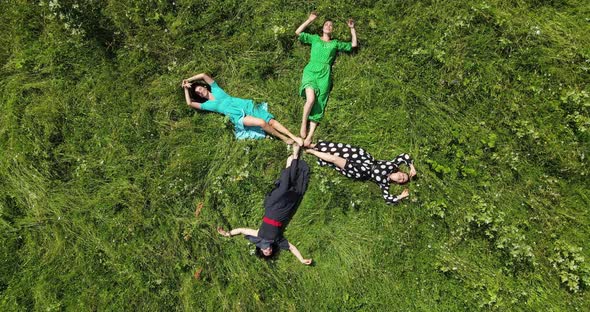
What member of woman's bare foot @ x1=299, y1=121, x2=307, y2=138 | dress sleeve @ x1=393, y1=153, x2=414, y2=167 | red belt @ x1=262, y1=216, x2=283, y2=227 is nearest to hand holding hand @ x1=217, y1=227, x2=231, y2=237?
red belt @ x1=262, y1=216, x2=283, y2=227

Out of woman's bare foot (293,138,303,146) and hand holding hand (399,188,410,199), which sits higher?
woman's bare foot (293,138,303,146)

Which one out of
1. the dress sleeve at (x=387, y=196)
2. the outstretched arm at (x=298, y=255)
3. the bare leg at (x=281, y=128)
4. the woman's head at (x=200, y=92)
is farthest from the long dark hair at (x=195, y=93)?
the dress sleeve at (x=387, y=196)

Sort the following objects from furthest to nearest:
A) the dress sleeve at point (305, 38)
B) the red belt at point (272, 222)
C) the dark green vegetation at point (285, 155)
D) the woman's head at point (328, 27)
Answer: the dress sleeve at point (305, 38), the woman's head at point (328, 27), the red belt at point (272, 222), the dark green vegetation at point (285, 155)

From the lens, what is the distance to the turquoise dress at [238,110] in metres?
6.43

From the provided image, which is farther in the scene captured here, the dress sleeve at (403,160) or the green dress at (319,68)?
the green dress at (319,68)

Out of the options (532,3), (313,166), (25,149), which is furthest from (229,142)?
(532,3)

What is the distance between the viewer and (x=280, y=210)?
622 cm

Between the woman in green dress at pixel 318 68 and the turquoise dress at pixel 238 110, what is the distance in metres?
0.77

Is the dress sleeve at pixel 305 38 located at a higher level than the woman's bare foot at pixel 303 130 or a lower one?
higher

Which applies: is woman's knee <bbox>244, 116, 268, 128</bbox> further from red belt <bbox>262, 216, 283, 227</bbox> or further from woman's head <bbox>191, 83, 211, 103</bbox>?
red belt <bbox>262, 216, 283, 227</bbox>

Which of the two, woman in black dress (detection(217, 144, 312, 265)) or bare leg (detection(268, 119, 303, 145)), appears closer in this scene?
woman in black dress (detection(217, 144, 312, 265))

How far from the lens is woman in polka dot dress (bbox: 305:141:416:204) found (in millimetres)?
6238

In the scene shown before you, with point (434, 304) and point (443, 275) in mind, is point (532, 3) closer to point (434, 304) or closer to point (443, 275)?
point (443, 275)

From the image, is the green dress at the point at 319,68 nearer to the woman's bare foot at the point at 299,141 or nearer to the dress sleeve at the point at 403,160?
the woman's bare foot at the point at 299,141
